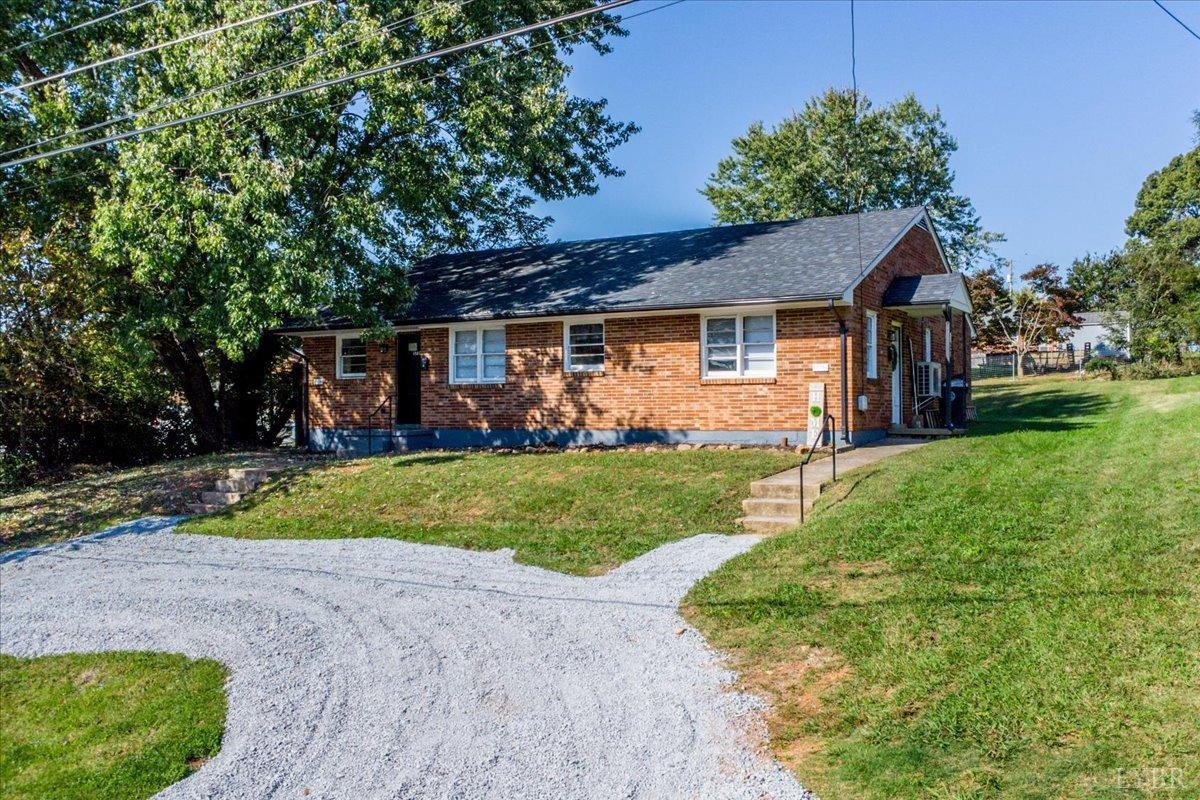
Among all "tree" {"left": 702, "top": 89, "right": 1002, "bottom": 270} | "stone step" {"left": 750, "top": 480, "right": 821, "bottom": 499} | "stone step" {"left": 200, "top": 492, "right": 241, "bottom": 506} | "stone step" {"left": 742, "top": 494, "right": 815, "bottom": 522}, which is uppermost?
"tree" {"left": 702, "top": 89, "right": 1002, "bottom": 270}

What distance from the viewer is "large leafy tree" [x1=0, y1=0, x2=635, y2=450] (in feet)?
46.4

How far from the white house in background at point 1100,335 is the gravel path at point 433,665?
33837 millimetres

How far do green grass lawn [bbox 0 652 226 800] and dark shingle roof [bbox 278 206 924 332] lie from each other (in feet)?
34.4

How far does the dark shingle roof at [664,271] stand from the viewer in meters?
15.1

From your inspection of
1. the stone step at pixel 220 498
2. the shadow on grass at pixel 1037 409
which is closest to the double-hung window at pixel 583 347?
the stone step at pixel 220 498

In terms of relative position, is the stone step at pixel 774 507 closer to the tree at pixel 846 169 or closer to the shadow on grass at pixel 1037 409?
the shadow on grass at pixel 1037 409

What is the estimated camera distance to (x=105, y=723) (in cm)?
626

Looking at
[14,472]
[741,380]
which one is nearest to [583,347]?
[741,380]

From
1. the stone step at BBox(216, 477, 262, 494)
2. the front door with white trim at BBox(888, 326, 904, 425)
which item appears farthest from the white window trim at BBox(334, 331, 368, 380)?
the front door with white trim at BBox(888, 326, 904, 425)

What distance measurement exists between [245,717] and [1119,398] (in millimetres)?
24659

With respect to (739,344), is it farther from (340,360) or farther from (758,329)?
(340,360)

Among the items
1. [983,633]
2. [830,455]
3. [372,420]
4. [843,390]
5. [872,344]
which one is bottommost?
[983,633]

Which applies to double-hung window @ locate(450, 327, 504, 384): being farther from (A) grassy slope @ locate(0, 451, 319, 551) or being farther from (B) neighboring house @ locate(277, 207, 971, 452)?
(A) grassy slope @ locate(0, 451, 319, 551)

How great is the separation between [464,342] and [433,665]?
12.0m
